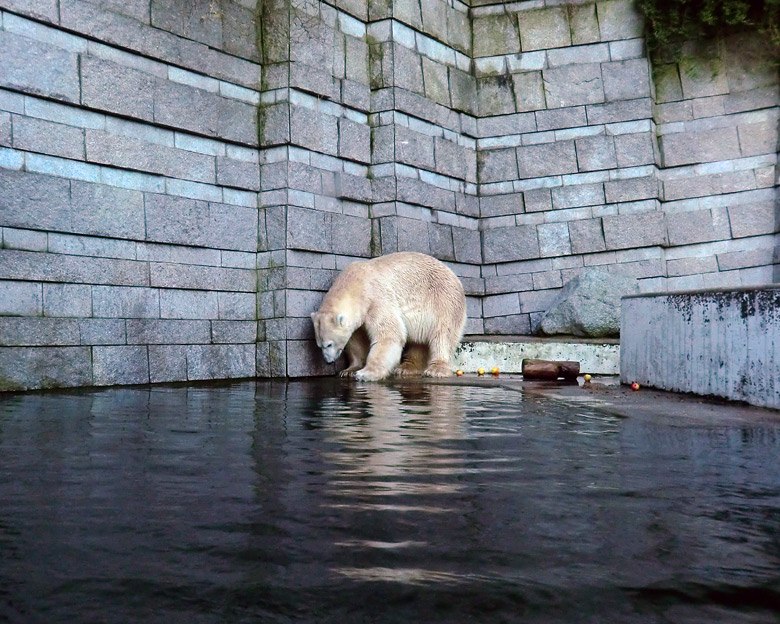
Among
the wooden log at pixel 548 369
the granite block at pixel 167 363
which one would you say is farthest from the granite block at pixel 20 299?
the wooden log at pixel 548 369

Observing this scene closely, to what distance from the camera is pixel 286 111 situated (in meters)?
8.84

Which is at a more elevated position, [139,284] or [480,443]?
[139,284]

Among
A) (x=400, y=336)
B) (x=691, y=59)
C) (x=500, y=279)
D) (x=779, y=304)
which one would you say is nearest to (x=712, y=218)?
(x=691, y=59)

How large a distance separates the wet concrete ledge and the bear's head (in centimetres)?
269

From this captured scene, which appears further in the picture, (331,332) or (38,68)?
(331,332)

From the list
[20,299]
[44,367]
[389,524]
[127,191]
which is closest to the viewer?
[389,524]

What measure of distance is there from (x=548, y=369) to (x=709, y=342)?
2.35 metres

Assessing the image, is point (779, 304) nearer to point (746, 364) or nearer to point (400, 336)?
point (746, 364)

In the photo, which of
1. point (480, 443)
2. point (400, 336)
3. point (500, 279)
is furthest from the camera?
point (500, 279)

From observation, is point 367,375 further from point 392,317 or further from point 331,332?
point 392,317

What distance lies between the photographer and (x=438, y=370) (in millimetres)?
8758

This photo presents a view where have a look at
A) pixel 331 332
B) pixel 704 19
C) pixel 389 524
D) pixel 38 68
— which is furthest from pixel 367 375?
pixel 704 19

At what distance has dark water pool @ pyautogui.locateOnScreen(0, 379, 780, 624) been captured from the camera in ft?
4.74

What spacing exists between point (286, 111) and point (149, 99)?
152cm
